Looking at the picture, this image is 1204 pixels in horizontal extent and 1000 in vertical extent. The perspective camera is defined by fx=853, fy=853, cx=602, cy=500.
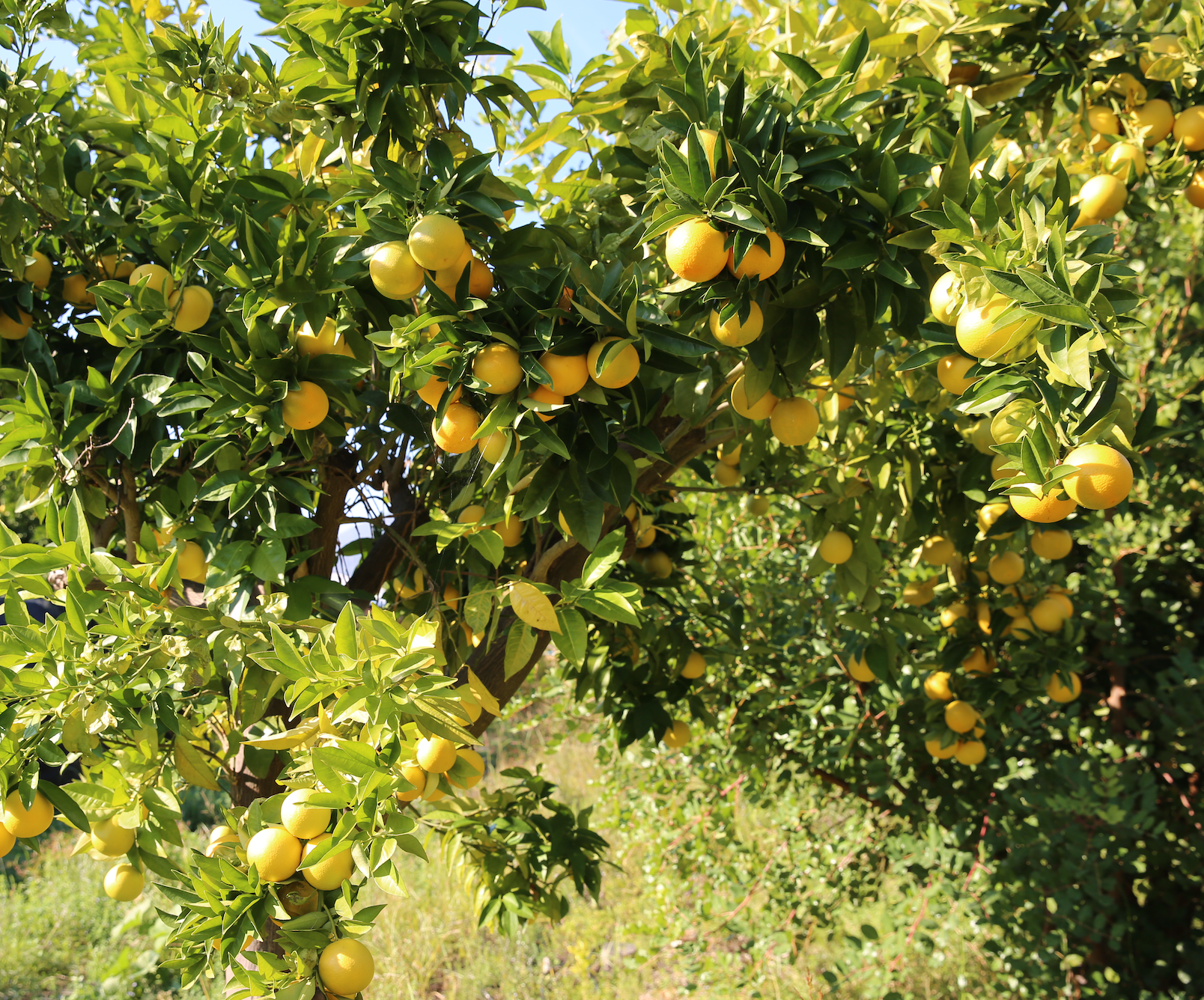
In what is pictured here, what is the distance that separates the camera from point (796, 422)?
44.1 inches

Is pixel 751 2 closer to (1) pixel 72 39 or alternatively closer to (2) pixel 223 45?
(2) pixel 223 45

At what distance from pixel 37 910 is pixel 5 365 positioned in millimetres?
3494

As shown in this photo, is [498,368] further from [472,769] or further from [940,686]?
[940,686]

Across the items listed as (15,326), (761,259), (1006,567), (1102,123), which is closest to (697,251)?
(761,259)

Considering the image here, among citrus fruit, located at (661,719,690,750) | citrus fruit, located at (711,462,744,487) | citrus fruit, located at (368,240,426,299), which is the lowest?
citrus fruit, located at (661,719,690,750)

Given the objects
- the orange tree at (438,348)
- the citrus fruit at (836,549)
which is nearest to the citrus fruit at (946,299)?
the orange tree at (438,348)

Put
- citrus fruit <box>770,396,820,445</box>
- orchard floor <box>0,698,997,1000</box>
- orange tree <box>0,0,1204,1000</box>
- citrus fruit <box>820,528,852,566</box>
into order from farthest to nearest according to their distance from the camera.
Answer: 1. orchard floor <box>0,698,997,1000</box>
2. citrus fruit <box>820,528,852,566</box>
3. citrus fruit <box>770,396,820,445</box>
4. orange tree <box>0,0,1204,1000</box>

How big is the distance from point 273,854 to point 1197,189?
1.59m

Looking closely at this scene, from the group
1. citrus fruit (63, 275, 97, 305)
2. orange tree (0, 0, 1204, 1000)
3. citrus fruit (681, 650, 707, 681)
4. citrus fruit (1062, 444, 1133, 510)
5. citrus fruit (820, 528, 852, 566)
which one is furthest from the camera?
citrus fruit (681, 650, 707, 681)

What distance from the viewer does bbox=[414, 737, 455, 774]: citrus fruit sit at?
977mm

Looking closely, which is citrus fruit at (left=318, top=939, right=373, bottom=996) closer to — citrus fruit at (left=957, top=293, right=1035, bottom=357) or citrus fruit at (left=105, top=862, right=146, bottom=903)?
citrus fruit at (left=105, top=862, right=146, bottom=903)

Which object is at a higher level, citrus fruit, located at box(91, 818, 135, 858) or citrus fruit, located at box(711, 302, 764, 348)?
citrus fruit, located at box(711, 302, 764, 348)

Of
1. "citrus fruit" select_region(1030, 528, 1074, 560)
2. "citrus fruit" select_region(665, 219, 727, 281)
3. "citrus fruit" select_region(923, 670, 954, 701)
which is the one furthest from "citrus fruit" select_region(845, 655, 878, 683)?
"citrus fruit" select_region(665, 219, 727, 281)

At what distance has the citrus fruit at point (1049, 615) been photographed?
181 centimetres
